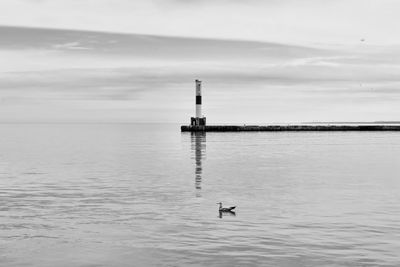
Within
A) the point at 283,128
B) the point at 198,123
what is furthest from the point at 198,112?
the point at 283,128

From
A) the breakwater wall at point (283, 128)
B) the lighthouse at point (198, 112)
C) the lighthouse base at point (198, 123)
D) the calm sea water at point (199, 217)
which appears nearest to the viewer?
the calm sea water at point (199, 217)

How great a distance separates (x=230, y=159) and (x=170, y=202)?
1335 inches

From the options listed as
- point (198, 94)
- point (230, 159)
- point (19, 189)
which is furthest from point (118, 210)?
point (198, 94)

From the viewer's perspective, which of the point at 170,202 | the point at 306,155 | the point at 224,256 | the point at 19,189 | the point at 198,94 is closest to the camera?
the point at 224,256

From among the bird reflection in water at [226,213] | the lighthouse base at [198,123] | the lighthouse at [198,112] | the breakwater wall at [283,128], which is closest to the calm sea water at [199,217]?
the bird reflection in water at [226,213]

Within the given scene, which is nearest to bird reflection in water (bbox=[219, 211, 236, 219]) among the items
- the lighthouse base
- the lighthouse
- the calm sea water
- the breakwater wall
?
the calm sea water

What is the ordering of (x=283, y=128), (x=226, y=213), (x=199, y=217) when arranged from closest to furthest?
(x=199, y=217) < (x=226, y=213) < (x=283, y=128)

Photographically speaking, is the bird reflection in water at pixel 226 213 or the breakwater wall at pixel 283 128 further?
the breakwater wall at pixel 283 128

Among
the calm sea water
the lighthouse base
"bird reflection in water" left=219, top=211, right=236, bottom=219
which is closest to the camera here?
the calm sea water

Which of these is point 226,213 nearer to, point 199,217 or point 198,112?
point 199,217

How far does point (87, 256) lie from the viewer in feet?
66.6

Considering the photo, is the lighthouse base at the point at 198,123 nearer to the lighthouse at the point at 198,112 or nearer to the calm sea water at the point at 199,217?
the lighthouse at the point at 198,112

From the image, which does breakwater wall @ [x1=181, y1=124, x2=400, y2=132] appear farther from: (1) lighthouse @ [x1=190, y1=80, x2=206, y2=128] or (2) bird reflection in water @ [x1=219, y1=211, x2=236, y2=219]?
(2) bird reflection in water @ [x1=219, y1=211, x2=236, y2=219]

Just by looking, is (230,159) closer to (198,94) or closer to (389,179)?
(389,179)
